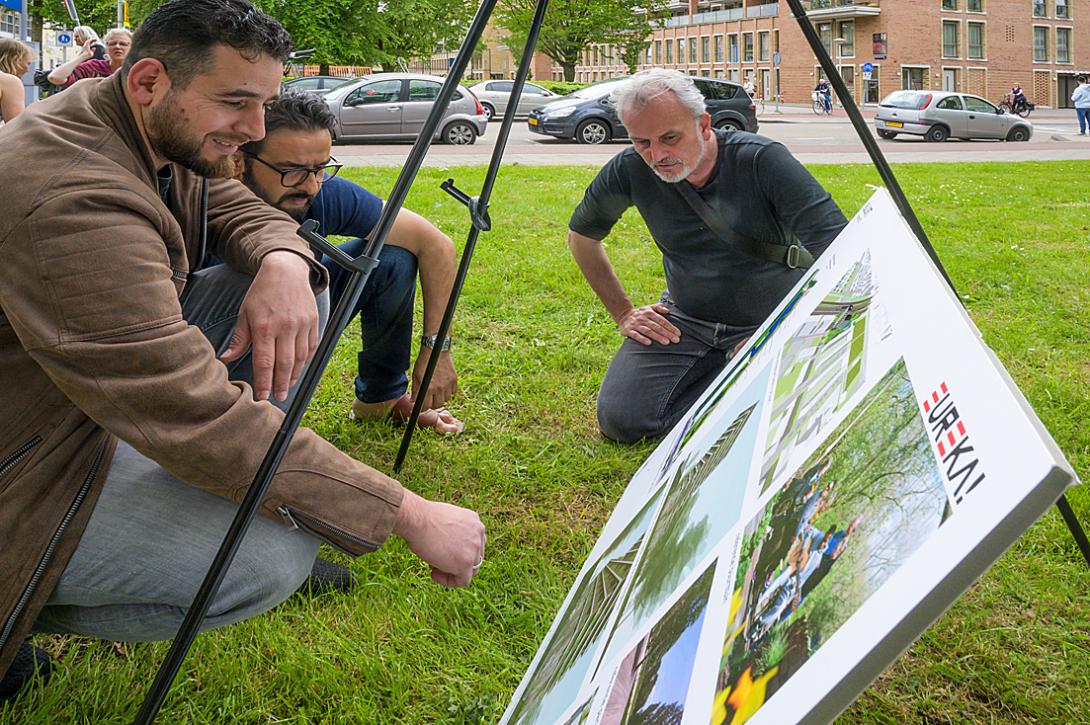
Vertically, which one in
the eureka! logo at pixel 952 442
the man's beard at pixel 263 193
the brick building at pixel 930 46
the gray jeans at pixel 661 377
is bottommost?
the gray jeans at pixel 661 377

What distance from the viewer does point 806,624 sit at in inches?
25.7

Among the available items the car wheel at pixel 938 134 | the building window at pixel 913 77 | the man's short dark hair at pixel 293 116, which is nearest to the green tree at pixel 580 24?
the building window at pixel 913 77

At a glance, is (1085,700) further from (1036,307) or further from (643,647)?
(1036,307)

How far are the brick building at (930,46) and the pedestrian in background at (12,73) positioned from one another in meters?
40.0

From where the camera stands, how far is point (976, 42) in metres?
45.3

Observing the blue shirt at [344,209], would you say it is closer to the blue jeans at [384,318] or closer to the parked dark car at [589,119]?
the blue jeans at [384,318]

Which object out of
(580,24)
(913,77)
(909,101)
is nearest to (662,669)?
(909,101)

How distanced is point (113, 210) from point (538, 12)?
0.92 m

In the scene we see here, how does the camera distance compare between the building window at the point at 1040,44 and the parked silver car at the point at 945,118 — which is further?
the building window at the point at 1040,44

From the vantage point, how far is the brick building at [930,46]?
Answer: 43375 millimetres

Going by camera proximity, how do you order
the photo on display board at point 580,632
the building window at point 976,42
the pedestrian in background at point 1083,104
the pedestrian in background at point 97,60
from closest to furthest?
1. the photo on display board at point 580,632
2. the pedestrian in background at point 97,60
3. the pedestrian in background at point 1083,104
4. the building window at point 976,42

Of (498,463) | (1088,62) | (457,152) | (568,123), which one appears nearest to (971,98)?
(568,123)

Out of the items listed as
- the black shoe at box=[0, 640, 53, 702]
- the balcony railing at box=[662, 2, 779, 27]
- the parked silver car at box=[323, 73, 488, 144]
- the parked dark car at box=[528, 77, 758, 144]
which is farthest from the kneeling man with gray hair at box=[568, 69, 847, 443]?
the balcony railing at box=[662, 2, 779, 27]

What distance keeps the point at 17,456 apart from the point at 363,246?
1.43 m
